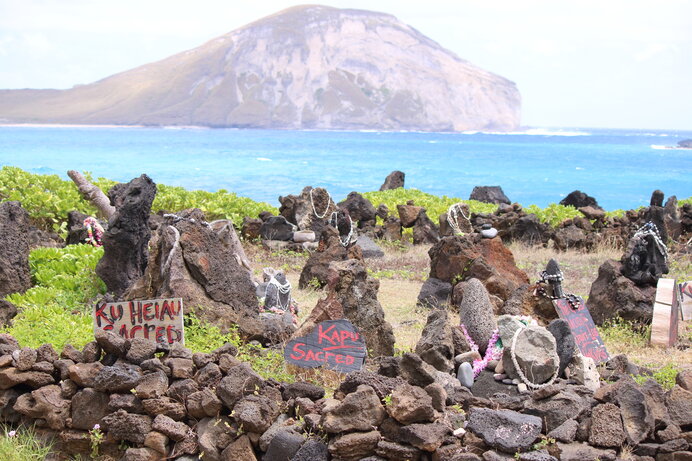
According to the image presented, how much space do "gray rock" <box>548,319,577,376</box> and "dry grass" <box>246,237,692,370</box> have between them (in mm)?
1697

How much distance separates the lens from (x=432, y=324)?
6.91m

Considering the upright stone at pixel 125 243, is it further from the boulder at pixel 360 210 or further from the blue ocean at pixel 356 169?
the blue ocean at pixel 356 169

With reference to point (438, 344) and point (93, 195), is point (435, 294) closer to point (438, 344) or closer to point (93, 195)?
point (438, 344)

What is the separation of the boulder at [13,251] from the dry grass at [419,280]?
321 centimetres

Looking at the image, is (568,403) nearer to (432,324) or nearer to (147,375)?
(432,324)

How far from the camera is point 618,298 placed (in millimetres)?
9078

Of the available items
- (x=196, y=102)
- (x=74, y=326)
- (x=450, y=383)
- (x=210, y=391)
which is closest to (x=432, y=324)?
(x=450, y=383)

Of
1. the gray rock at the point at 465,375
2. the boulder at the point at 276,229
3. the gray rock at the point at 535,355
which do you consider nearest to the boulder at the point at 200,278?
the gray rock at the point at 465,375

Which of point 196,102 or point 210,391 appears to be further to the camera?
point 196,102

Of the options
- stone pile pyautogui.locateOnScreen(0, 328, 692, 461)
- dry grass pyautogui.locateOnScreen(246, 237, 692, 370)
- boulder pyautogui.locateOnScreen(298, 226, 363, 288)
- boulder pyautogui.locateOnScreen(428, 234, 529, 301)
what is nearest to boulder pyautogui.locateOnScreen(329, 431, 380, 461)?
stone pile pyautogui.locateOnScreen(0, 328, 692, 461)

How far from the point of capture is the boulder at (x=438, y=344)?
6332 millimetres

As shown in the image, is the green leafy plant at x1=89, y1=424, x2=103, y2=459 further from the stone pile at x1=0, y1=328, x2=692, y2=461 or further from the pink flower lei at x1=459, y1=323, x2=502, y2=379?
the pink flower lei at x1=459, y1=323, x2=502, y2=379

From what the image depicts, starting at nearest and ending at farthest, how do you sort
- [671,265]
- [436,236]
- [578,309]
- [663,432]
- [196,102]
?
[663,432] < [578,309] < [671,265] < [436,236] < [196,102]

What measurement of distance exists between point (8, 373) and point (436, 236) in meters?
10.7
